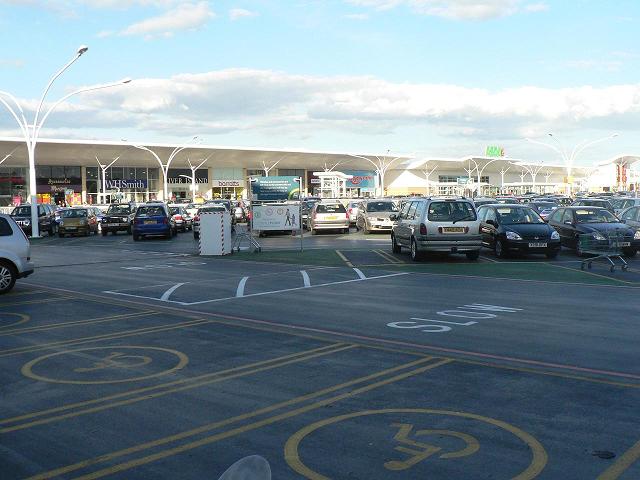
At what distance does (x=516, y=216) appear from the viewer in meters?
22.6

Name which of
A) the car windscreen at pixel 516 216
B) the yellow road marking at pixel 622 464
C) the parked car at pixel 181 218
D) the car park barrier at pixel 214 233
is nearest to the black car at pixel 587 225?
the car windscreen at pixel 516 216

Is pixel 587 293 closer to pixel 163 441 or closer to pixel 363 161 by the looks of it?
pixel 163 441

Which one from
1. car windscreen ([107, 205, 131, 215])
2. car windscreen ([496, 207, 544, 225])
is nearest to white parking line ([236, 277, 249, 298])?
car windscreen ([496, 207, 544, 225])

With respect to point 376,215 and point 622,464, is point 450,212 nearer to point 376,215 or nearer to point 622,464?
point 376,215

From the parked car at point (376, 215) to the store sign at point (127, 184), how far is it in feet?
210

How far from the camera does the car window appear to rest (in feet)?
49.9

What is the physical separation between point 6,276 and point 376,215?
22.4 meters

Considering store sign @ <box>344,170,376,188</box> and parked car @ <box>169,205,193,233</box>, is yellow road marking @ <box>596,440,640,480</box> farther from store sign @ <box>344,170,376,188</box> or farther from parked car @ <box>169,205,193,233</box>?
store sign @ <box>344,170,376,188</box>

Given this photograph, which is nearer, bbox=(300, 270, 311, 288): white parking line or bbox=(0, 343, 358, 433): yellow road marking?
bbox=(0, 343, 358, 433): yellow road marking

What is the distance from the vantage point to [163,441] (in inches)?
218

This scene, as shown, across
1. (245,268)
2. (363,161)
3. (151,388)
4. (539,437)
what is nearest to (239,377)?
(151,388)

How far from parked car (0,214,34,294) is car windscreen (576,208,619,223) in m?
16.1

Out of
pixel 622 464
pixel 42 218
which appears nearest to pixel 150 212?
pixel 42 218

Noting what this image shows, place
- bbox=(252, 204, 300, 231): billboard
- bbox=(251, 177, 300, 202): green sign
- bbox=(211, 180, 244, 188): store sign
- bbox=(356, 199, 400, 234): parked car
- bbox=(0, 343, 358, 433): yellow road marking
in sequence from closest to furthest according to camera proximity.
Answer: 1. bbox=(0, 343, 358, 433): yellow road marking
2. bbox=(252, 204, 300, 231): billboard
3. bbox=(356, 199, 400, 234): parked car
4. bbox=(251, 177, 300, 202): green sign
5. bbox=(211, 180, 244, 188): store sign
